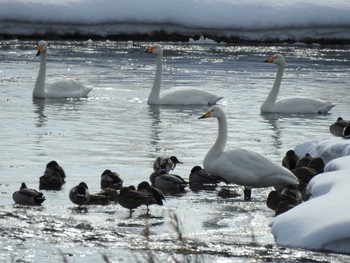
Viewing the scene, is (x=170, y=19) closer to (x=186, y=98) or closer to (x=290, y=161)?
(x=186, y=98)

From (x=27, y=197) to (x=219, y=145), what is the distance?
2.47m

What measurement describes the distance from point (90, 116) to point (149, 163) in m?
5.01

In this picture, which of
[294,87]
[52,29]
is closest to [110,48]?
[52,29]

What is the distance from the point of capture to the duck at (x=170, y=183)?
36.4 feet

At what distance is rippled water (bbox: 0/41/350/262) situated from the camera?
8.63m

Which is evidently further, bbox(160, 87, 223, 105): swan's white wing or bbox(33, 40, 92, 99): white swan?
bbox(33, 40, 92, 99): white swan

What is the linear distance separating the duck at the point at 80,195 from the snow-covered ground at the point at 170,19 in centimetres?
2502

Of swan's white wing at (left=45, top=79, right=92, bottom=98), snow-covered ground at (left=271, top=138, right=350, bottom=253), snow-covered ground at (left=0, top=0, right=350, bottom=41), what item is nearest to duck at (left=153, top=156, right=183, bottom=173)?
snow-covered ground at (left=271, top=138, right=350, bottom=253)

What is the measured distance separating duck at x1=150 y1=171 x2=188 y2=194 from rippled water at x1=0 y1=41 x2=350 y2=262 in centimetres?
17

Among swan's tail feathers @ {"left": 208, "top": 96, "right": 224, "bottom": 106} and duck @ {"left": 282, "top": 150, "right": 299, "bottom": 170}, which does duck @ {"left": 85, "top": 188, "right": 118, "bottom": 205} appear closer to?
duck @ {"left": 282, "top": 150, "right": 299, "bottom": 170}

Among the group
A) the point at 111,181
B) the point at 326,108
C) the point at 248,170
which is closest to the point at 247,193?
the point at 248,170

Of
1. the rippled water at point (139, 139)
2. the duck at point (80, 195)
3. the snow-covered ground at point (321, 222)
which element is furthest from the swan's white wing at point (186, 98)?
the snow-covered ground at point (321, 222)

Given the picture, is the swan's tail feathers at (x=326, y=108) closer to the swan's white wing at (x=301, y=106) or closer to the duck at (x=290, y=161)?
the swan's white wing at (x=301, y=106)

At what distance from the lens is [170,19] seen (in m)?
35.5
